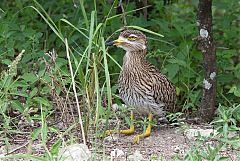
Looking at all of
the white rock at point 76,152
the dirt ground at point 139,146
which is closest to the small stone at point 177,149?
the dirt ground at point 139,146

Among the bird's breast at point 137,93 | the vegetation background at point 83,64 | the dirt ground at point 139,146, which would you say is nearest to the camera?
the dirt ground at point 139,146

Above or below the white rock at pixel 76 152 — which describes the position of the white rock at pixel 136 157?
below

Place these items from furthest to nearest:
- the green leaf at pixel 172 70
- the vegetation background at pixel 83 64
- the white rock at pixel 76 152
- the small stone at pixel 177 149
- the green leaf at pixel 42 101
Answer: the green leaf at pixel 172 70
the green leaf at pixel 42 101
the small stone at pixel 177 149
the vegetation background at pixel 83 64
the white rock at pixel 76 152

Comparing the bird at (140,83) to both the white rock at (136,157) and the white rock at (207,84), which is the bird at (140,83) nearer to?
the white rock at (207,84)

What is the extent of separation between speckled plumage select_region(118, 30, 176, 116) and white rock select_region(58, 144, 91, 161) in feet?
4.22

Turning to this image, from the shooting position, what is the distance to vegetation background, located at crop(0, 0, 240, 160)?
259 inches

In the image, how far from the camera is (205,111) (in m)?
7.79

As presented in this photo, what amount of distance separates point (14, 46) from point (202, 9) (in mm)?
1858

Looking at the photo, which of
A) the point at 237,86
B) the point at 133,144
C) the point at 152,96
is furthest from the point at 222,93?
the point at 133,144

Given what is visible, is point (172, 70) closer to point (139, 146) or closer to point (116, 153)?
point (139, 146)

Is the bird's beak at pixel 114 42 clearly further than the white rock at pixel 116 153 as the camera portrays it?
Yes

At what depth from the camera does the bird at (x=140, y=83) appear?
7383 mm

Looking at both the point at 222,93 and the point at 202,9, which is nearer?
the point at 202,9

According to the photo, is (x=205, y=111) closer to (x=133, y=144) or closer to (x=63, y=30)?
(x=133, y=144)
